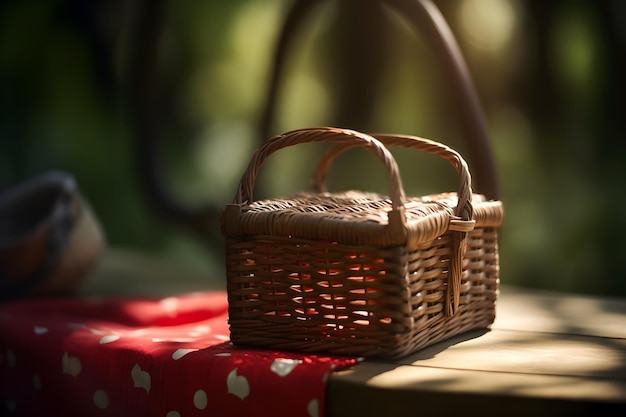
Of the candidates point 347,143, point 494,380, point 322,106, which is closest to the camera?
point 494,380

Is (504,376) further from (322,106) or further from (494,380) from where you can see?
(322,106)

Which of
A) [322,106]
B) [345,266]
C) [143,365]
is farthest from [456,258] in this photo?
[322,106]

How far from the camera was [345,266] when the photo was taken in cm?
118

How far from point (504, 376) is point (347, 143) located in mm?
436

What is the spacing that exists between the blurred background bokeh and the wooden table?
3.42ft

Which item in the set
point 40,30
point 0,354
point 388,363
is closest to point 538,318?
point 388,363

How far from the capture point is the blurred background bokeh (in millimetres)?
2684

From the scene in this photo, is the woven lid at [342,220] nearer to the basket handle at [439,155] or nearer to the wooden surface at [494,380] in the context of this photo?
the basket handle at [439,155]

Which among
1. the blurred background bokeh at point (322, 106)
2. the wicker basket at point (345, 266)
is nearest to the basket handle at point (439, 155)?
the wicker basket at point (345, 266)

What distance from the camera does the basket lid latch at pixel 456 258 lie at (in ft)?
4.15

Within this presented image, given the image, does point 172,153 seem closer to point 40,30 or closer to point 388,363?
point 40,30

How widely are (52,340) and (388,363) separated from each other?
686 millimetres

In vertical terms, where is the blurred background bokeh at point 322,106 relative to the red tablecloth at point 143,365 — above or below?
above

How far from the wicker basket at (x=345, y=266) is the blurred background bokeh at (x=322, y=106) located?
37.8 inches
